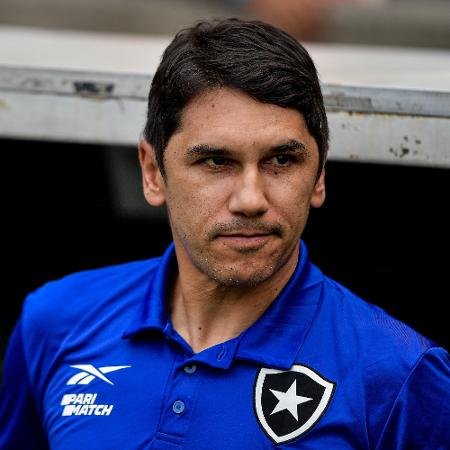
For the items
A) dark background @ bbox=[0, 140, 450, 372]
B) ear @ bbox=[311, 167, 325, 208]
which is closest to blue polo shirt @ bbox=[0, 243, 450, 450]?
ear @ bbox=[311, 167, 325, 208]

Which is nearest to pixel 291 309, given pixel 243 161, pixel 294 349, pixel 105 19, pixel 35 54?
pixel 294 349

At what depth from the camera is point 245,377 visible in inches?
71.1

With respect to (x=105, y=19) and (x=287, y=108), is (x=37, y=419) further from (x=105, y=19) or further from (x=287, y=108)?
(x=105, y=19)

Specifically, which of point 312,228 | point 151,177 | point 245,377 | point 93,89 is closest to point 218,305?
point 245,377

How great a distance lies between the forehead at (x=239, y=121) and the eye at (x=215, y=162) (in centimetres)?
4

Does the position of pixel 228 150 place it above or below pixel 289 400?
above

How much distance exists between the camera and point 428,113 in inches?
79.0

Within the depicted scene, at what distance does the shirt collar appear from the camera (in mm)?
1814

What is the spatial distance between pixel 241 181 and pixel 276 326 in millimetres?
309

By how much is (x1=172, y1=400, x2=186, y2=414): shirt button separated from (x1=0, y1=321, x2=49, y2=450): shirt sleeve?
0.53m

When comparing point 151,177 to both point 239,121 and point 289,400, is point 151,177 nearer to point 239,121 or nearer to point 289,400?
point 239,121

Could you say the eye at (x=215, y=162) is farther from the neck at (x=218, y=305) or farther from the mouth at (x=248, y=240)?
the neck at (x=218, y=305)

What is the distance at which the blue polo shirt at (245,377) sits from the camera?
1.72 meters

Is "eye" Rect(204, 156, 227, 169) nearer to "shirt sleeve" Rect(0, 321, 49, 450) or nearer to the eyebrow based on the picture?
the eyebrow
